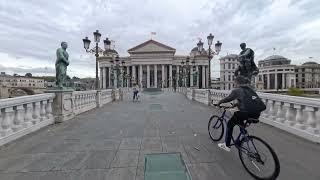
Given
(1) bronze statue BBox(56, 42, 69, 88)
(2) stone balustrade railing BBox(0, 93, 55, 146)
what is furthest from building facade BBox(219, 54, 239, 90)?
(2) stone balustrade railing BBox(0, 93, 55, 146)

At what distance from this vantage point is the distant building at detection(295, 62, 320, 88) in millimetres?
118262

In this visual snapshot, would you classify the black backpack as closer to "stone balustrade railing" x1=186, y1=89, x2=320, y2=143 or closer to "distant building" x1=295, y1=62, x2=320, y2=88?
"stone balustrade railing" x1=186, y1=89, x2=320, y2=143

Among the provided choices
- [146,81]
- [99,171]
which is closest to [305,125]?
[99,171]

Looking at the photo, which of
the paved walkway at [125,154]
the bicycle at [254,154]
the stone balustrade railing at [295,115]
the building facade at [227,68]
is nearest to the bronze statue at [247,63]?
the stone balustrade railing at [295,115]

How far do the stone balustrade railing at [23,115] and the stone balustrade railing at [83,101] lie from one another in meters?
2.47

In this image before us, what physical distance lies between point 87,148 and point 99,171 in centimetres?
165

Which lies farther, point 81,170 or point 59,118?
point 59,118

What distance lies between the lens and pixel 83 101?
13789 mm

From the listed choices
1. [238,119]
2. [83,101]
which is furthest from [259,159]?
[83,101]

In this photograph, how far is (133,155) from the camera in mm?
5434

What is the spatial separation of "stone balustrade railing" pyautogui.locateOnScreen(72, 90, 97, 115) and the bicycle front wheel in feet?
29.0

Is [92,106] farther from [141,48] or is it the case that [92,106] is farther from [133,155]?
[141,48]

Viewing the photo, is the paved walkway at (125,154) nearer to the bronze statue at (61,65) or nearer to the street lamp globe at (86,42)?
the bronze statue at (61,65)

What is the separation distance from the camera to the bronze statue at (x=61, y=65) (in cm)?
1036
